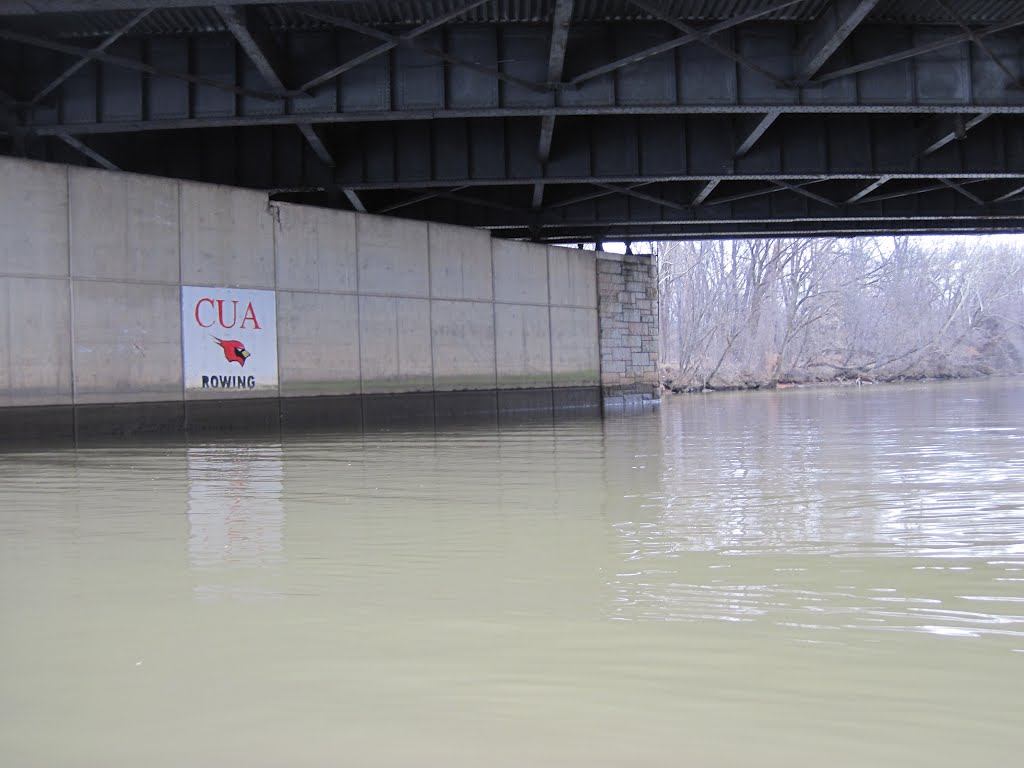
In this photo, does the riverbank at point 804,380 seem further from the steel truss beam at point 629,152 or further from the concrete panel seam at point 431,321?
the steel truss beam at point 629,152

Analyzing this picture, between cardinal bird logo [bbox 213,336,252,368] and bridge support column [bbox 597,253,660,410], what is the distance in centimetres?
1231

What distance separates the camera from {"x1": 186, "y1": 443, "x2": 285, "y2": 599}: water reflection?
4578 millimetres

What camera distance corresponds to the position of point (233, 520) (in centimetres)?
628

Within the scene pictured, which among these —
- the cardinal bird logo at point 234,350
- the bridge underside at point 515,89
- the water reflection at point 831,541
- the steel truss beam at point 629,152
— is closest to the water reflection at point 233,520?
the water reflection at point 831,541

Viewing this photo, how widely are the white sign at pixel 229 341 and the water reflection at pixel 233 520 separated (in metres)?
8.51

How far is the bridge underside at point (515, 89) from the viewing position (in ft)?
53.2

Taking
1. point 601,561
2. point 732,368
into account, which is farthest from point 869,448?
point 732,368

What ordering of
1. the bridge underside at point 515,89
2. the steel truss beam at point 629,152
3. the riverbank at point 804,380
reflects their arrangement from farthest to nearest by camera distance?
the riverbank at point 804,380 → the steel truss beam at point 629,152 → the bridge underside at point 515,89

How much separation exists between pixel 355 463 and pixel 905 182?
19.7 m

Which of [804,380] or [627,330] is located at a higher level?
[627,330]

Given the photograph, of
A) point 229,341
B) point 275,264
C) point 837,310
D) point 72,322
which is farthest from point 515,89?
point 837,310

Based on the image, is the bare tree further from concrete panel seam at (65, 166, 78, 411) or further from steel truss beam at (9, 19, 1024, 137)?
concrete panel seam at (65, 166, 78, 411)

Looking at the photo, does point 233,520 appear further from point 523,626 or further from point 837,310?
point 837,310

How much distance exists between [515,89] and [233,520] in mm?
12829
